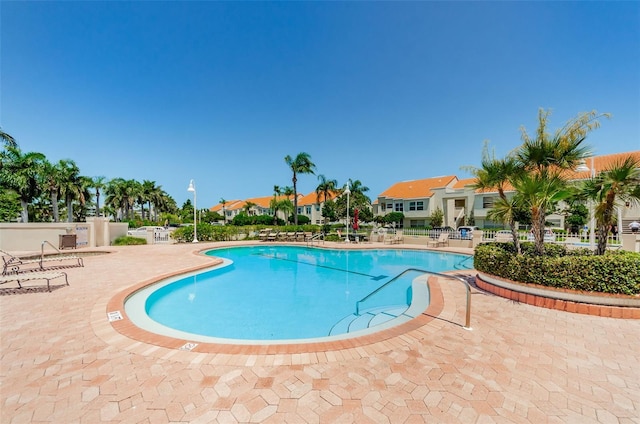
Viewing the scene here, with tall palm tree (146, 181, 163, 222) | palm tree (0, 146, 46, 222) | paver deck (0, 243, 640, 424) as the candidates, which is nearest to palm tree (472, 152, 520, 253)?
paver deck (0, 243, 640, 424)

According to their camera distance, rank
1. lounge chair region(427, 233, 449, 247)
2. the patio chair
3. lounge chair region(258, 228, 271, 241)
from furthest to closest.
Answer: lounge chair region(258, 228, 271, 241), the patio chair, lounge chair region(427, 233, 449, 247)

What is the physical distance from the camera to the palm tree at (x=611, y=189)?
5754 mm

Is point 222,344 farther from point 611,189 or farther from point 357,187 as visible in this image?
point 357,187

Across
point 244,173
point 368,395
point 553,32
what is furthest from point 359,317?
point 244,173

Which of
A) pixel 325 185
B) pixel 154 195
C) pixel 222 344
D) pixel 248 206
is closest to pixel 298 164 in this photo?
pixel 325 185

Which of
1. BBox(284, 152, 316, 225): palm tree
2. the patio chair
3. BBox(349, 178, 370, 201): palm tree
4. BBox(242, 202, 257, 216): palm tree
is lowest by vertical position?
the patio chair

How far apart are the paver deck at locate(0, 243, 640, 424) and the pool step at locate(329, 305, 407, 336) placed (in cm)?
151

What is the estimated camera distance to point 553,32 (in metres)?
9.78

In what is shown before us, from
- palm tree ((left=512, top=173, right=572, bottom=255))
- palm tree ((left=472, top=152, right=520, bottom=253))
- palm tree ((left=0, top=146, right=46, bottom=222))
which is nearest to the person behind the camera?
palm tree ((left=512, top=173, right=572, bottom=255))

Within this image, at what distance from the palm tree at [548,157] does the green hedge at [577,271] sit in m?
1.17

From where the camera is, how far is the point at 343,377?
126 inches

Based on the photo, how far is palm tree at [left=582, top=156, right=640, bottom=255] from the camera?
18.9ft

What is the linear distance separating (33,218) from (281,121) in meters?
40.9

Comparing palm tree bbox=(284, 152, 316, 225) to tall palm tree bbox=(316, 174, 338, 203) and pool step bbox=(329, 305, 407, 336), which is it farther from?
pool step bbox=(329, 305, 407, 336)
